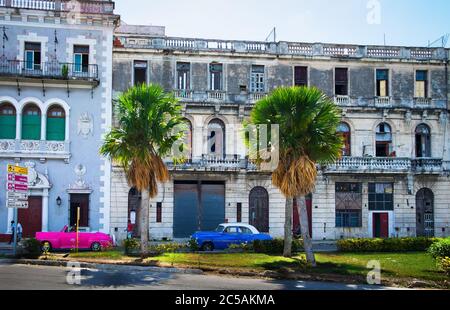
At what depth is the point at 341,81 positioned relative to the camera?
124 ft

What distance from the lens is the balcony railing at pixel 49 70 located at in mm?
32531

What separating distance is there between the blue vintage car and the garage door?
6818mm

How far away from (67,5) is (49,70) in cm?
427

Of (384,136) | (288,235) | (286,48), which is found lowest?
(288,235)

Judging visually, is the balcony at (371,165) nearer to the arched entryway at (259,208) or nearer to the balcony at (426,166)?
the balcony at (426,166)

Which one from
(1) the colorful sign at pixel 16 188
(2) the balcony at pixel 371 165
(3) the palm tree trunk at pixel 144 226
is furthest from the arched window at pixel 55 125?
(2) the balcony at pixel 371 165

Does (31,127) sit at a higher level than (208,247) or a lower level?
higher

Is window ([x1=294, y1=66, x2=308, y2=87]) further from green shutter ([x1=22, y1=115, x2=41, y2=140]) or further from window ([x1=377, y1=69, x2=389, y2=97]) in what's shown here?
green shutter ([x1=22, y1=115, x2=41, y2=140])

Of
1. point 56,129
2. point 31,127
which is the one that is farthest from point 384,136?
point 31,127

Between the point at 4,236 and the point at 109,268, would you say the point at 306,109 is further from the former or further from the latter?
the point at 4,236

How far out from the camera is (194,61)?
36188 mm

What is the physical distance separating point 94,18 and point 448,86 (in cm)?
2520

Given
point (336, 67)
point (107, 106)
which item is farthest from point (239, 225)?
point (336, 67)

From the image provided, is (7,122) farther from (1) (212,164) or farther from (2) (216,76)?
(2) (216,76)
